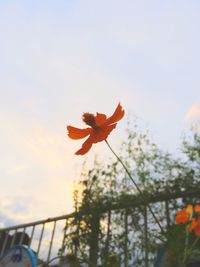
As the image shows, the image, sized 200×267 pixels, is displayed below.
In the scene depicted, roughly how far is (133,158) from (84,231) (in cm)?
84

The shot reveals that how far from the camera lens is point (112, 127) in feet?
2.68

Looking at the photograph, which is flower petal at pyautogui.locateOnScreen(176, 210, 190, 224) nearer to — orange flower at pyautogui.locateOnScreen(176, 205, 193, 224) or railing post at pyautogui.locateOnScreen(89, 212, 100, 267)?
orange flower at pyautogui.locateOnScreen(176, 205, 193, 224)

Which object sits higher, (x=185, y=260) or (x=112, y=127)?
(x=112, y=127)

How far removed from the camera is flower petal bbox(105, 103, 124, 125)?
32.8 inches

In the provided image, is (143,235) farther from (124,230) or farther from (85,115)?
(85,115)

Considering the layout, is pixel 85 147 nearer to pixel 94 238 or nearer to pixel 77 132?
pixel 77 132

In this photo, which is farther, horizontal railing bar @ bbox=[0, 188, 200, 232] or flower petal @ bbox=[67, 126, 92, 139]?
horizontal railing bar @ bbox=[0, 188, 200, 232]

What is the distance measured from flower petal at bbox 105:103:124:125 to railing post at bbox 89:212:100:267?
159 centimetres

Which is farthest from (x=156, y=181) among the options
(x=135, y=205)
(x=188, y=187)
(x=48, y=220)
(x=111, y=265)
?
(x=111, y=265)

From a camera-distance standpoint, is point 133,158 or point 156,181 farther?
point 133,158

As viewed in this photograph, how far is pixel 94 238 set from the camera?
239cm

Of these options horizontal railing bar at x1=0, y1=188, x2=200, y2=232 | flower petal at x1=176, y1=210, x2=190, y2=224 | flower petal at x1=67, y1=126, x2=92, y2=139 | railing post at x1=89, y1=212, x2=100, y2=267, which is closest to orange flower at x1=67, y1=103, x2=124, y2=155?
flower petal at x1=67, y1=126, x2=92, y2=139

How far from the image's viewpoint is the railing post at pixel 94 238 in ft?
7.65

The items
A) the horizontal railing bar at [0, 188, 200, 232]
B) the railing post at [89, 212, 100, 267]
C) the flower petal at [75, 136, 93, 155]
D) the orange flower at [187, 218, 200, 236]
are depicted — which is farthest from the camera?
the railing post at [89, 212, 100, 267]
